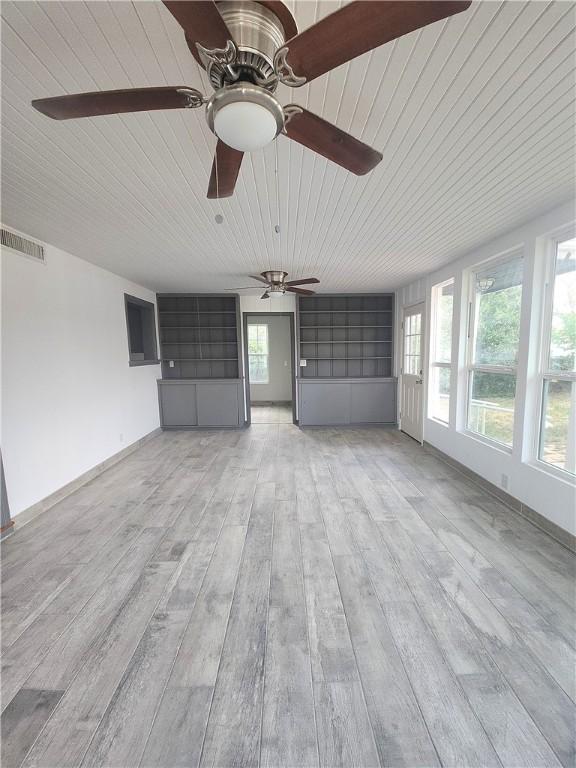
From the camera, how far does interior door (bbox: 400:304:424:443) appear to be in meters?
4.87

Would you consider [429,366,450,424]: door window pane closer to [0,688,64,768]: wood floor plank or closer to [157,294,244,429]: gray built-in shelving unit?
[157,294,244,429]: gray built-in shelving unit

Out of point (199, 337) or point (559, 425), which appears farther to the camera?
point (199, 337)

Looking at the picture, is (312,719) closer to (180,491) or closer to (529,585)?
(529,585)

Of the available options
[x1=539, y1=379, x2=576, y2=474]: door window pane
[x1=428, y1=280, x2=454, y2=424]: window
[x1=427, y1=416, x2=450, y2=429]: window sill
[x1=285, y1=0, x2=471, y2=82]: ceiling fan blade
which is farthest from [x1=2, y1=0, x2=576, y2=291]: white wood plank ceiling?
[x1=427, y1=416, x2=450, y2=429]: window sill

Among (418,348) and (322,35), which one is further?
(418,348)

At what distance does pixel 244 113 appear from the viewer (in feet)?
3.07

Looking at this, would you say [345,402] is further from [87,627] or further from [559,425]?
[87,627]

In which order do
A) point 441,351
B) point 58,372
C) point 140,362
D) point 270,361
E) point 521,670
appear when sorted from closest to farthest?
point 521,670 → point 58,372 → point 441,351 → point 140,362 → point 270,361

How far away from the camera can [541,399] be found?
2.65 metres

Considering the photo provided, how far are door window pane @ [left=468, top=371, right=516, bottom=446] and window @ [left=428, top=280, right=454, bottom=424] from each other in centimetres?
45

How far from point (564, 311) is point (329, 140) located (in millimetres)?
2438

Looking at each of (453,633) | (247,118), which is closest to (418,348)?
(453,633)

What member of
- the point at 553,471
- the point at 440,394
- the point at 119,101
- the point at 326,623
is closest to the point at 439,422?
the point at 440,394

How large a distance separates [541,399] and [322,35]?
9.86ft
